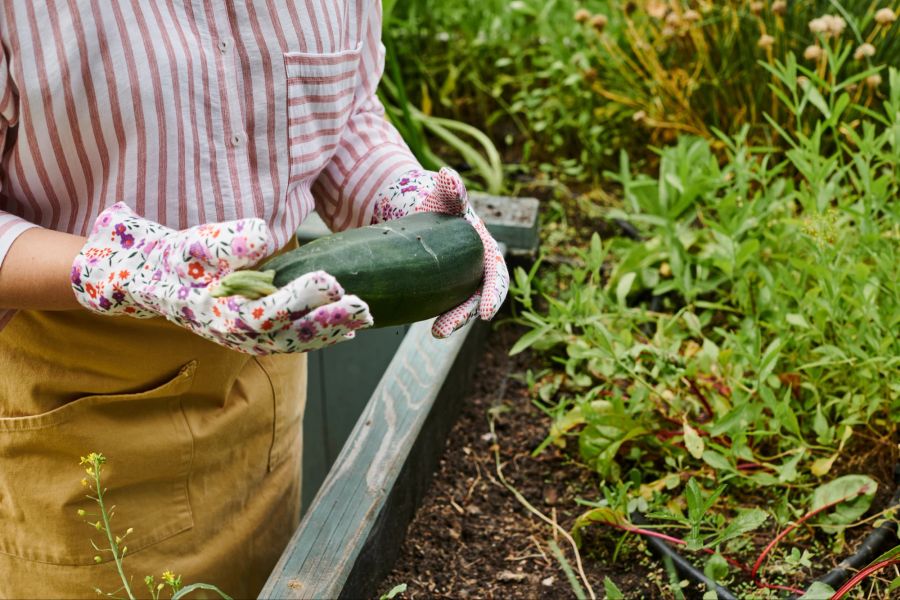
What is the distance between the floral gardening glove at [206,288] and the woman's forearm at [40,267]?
6 centimetres

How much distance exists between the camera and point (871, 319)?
141 centimetres

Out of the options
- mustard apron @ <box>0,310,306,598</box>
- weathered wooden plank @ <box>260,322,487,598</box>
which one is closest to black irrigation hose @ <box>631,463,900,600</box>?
weathered wooden plank @ <box>260,322,487,598</box>

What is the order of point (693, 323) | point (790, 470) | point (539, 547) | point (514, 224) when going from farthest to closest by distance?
point (514, 224)
point (693, 323)
point (539, 547)
point (790, 470)

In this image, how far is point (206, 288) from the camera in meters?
0.85

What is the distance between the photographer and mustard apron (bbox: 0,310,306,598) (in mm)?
1184

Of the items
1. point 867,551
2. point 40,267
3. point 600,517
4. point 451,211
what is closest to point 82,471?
point 40,267

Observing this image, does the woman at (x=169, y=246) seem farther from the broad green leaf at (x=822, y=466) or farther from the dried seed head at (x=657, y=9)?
the dried seed head at (x=657, y=9)

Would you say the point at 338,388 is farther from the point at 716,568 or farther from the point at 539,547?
the point at 716,568

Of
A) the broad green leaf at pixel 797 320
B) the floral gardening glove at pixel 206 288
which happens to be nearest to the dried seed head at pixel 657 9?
the broad green leaf at pixel 797 320

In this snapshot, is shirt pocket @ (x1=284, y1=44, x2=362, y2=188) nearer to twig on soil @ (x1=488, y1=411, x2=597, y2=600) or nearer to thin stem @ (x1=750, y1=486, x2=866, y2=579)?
twig on soil @ (x1=488, y1=411, x2=597, y2=600)

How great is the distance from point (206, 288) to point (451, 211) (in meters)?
0.38

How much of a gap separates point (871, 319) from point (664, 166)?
651 millimetres

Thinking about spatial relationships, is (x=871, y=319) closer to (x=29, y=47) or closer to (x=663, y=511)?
(x=663, y=511)

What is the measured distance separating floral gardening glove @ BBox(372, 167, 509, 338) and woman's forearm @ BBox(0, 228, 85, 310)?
42cm
